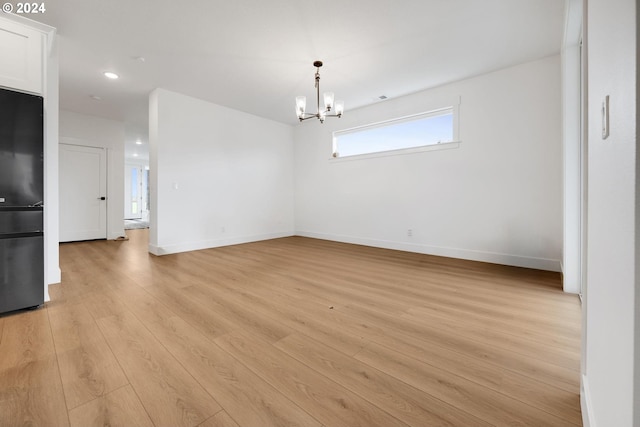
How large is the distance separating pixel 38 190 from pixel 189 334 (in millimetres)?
1842

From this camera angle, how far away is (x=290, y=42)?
3.03 meters

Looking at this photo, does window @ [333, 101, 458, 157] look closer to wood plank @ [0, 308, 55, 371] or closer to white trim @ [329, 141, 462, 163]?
white trim @ [329, 141, 462, 163]

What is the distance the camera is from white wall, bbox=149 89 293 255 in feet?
14.5

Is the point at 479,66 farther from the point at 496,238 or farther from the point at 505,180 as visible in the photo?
the point at 496,238

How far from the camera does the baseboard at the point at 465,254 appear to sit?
3.48m

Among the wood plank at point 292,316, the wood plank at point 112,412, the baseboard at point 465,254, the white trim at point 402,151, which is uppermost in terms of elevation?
the white trim at point 402,151

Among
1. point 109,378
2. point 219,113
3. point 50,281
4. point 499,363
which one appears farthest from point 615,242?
point 219,113

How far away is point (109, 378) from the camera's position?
1.36 meters

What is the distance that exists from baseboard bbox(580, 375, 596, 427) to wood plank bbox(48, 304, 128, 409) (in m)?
2.01

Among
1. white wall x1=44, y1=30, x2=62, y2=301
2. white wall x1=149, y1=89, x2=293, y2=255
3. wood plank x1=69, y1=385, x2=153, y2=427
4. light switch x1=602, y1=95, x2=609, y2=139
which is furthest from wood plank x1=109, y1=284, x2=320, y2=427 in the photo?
white wall x1=149, y1=89, x2=293, y2=255

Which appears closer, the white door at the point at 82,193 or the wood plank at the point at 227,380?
the wood plank at the point at 227,380

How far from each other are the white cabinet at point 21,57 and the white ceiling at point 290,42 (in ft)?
1.17

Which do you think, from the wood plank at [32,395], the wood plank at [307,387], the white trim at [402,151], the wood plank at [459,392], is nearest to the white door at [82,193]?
the white trim at [402,151]

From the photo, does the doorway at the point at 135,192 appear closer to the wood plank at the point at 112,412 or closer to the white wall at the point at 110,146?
the white wall at the point at 110,146
